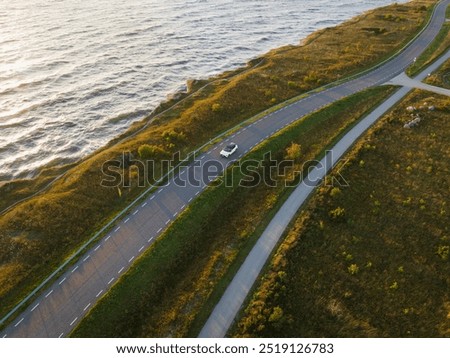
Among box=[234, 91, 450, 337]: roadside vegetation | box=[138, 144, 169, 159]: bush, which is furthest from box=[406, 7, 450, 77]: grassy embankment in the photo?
box=[138, 144, 169, 159]: bush

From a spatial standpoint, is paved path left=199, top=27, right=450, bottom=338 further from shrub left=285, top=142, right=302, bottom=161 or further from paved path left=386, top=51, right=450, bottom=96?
paved path left=386, top=51, right=450, bottom=96

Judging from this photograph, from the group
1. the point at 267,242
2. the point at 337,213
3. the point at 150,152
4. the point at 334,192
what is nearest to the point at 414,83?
the point at 334,192

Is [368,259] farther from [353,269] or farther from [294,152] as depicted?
[294,152]

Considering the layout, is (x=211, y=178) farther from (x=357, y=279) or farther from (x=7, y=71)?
(x=7, y=71)

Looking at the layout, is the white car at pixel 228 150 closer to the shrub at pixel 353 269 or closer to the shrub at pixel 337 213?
the shrub at pixel 337 213

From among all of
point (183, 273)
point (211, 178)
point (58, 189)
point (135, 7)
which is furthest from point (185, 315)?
point (135, 7)
